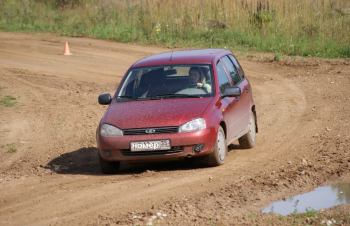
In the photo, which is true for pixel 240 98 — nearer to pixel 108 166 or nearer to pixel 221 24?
pixel 108 166

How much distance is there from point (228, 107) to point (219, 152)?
904 mm

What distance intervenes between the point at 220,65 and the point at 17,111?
683cm

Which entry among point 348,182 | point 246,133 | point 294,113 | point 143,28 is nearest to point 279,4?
point 143,28

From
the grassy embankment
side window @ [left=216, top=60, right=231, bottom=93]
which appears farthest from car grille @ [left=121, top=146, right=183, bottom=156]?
the grassy embankment

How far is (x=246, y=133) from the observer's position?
14.3 metres

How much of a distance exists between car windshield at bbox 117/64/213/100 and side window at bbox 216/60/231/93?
0.20 m

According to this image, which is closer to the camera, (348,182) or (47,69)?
(348,182)

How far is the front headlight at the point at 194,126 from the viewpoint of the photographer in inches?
477

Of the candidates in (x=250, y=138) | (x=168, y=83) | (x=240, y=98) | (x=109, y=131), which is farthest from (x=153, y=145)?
(x=250, y=138)

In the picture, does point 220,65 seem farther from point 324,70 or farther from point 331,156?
point 324,70

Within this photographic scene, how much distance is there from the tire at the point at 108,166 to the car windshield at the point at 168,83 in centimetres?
112

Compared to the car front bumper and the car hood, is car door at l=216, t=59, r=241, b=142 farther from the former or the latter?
the car front bumper

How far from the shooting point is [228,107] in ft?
43.2

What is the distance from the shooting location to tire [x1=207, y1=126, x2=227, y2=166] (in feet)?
40.4
